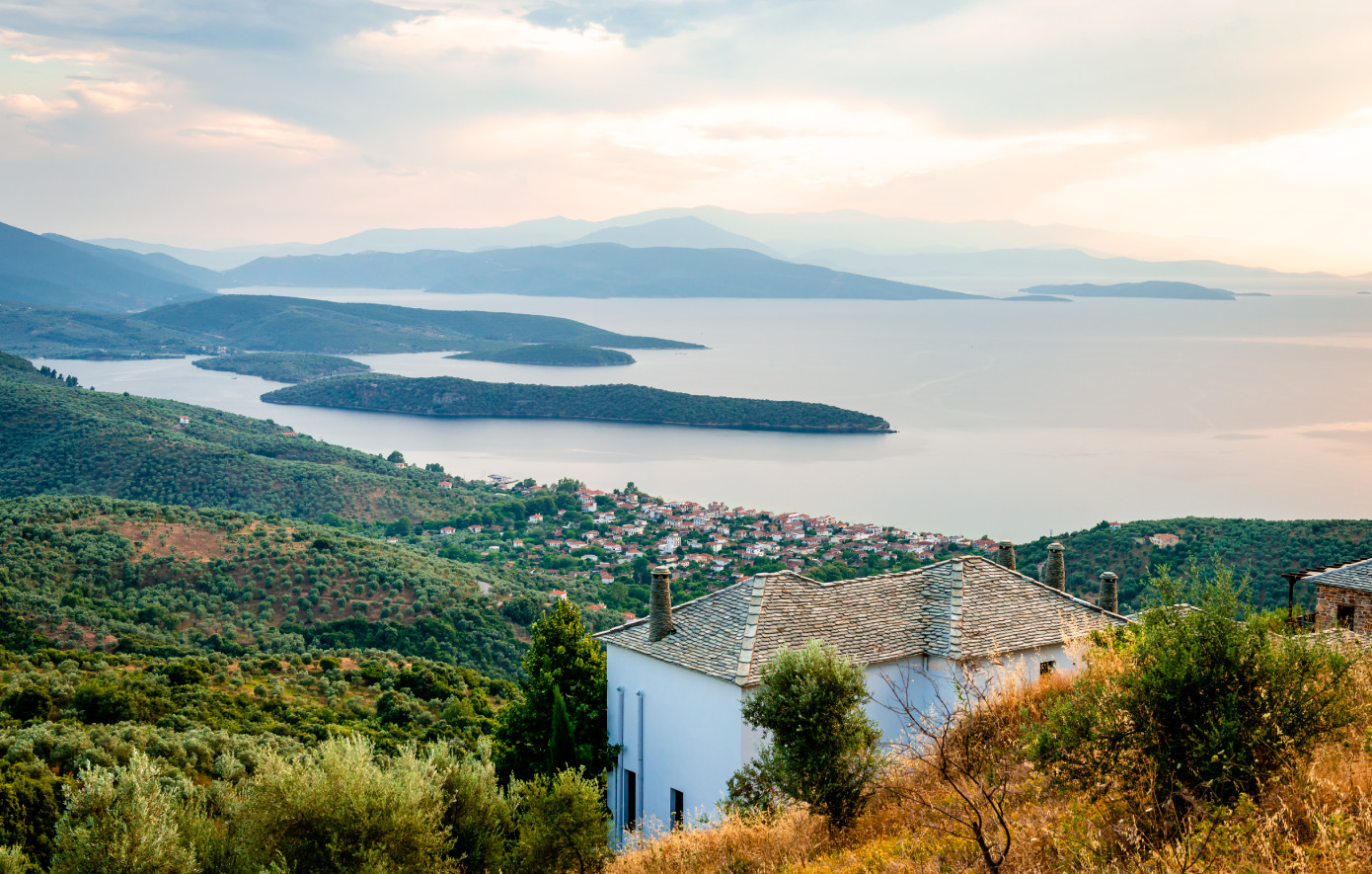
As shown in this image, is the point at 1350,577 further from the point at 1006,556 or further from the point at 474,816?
the point at 474,816

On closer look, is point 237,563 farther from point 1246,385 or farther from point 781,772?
point 1246,385

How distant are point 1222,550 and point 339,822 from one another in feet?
104

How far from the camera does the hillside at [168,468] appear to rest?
1991 inches

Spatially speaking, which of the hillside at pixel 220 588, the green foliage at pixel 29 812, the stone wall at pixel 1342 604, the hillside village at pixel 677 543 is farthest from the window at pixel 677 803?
the hillside village at pixel 677 543

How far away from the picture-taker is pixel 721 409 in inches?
3962

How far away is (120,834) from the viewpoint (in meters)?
7.20

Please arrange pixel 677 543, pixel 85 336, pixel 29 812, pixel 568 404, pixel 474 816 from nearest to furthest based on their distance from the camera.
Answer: pixel 474 816
pixel 29 812
pixel 677 543
pixel 568 404
pixel 85 336

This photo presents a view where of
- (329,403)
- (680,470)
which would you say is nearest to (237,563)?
(680,470)

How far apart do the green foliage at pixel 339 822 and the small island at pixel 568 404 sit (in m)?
85.4

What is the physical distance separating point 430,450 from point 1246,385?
8978cm

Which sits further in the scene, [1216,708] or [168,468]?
[168,468]

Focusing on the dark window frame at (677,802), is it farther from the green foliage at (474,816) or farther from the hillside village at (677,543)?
the hillside village at (677,543)

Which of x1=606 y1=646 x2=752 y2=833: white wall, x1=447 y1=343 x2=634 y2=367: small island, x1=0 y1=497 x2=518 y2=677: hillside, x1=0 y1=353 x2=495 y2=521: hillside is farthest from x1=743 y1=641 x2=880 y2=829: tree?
x1=447 y1=343 x2=634 y2=367: small island

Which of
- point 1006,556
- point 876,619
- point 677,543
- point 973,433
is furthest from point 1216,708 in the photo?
point 973,433
